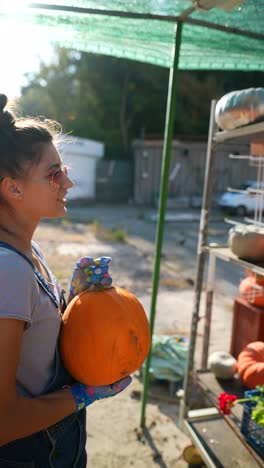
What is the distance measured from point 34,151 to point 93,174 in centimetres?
2025

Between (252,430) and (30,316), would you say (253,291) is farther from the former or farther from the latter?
(30,316)

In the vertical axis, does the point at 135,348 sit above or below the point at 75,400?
above

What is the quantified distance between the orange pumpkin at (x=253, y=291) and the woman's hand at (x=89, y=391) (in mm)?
1586

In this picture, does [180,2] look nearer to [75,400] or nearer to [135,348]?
[135,348]

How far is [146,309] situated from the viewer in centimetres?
534

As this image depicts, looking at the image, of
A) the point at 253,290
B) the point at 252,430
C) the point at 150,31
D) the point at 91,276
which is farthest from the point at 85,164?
the point at 91,276

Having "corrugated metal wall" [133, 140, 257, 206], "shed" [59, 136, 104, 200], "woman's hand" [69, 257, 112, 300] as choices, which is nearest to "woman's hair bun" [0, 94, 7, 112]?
"woman's hand" [69, 257, 112, 300]

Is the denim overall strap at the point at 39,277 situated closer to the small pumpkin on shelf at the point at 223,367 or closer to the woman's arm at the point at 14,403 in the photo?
the woman's arm at the point at 14,403

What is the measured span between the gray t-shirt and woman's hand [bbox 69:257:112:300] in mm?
113

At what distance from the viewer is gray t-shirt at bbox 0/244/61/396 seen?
39.6 inches

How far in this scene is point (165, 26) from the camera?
2523 millimetres

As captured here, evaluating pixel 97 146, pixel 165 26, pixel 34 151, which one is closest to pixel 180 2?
pixel 165 26

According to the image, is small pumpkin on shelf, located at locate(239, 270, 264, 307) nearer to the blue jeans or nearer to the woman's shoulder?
the blue jeans

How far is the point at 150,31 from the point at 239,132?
102 centimetres
